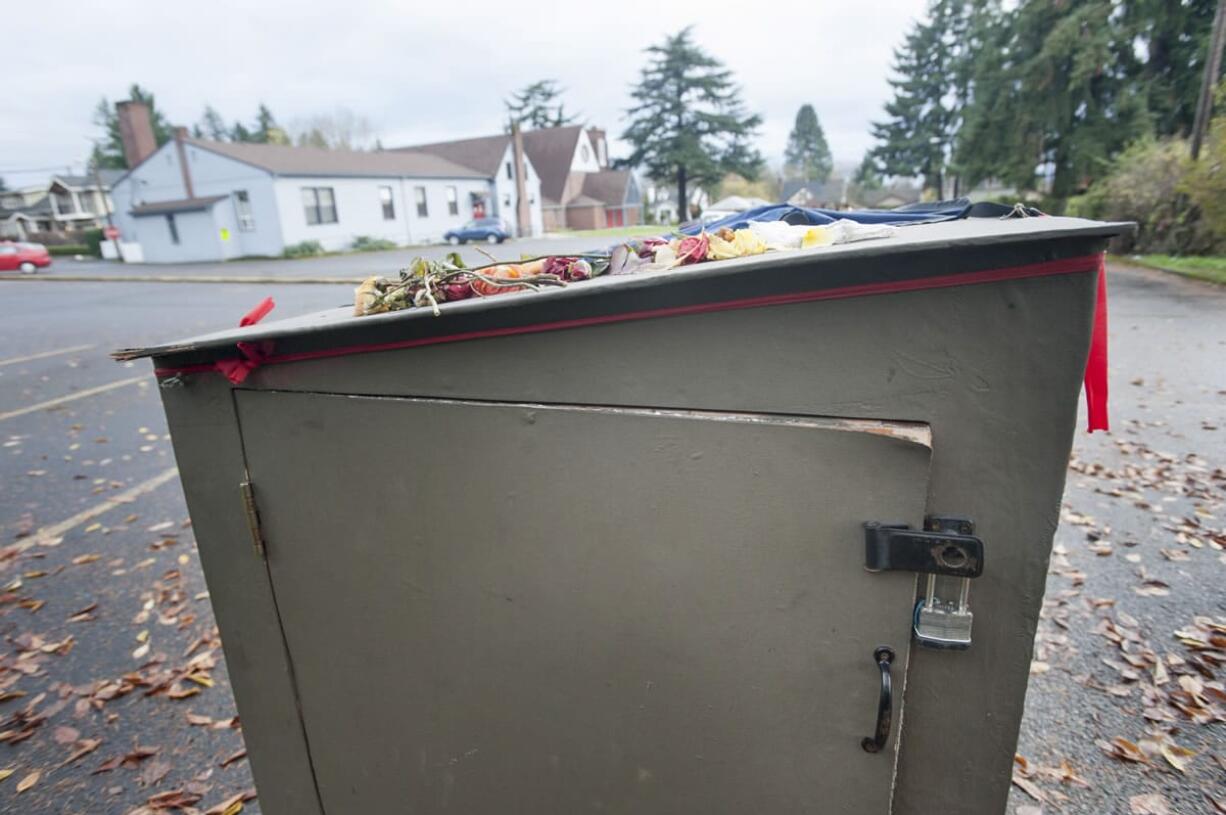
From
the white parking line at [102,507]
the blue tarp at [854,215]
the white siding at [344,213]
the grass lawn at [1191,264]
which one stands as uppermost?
the white siding at [344,213]

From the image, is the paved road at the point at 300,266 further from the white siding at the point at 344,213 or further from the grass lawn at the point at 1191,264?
the grass lawn at the point at 1191,264

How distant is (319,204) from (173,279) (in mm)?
9065

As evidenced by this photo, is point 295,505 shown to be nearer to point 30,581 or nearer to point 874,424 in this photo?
point 874,424

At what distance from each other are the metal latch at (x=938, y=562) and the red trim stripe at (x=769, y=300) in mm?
438

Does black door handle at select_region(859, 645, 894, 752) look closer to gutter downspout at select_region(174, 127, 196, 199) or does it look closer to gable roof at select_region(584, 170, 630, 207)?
gutter downspout at select_region(174, 127, 196, 199)

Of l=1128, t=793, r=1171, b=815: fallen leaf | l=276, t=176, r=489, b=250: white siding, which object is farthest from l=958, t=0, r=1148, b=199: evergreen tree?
l=276, t=176, r=489, b=250: white siding

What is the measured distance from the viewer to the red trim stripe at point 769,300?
41.2 inches

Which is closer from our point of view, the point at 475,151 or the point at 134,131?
the point at 134,131

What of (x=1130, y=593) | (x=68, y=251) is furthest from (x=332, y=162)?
(x=1130, y=593)

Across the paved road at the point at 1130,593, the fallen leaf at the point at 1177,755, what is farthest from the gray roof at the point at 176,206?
the fallen leaf at the point at 1177,755

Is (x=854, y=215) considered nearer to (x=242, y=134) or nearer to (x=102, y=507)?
(x=102, y=507)

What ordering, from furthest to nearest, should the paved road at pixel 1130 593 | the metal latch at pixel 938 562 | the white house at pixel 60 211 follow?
the white house at pixel 60 211, the paved road at pixel 1130 593, the metal latch at pixel 938 562

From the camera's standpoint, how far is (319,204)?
93.9ft

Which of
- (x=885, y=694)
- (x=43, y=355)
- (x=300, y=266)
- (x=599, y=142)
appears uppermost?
(x=599, y=142)
